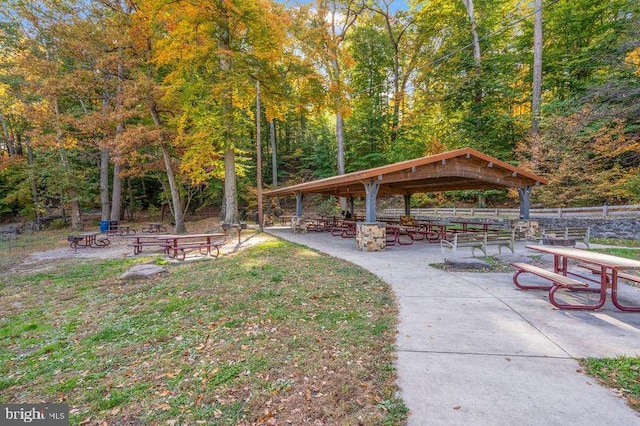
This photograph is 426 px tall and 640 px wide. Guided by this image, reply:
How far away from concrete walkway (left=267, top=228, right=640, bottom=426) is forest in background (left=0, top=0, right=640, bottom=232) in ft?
37.4

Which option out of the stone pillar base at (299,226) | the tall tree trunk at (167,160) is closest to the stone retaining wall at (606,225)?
the stone pillar base at (299,226)

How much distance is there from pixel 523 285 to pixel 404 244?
5525mm

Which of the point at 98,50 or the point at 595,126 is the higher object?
the point at 98,50

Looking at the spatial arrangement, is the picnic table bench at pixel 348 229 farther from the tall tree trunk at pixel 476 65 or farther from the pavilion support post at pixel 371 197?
the tall tree trunk at pixel 476 65

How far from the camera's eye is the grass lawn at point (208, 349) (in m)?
2.27

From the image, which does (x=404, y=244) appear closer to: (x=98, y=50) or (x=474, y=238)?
(x=474, y=238)

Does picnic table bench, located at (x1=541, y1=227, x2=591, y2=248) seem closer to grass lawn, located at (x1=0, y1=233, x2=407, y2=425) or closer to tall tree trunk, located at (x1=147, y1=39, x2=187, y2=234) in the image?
grass lawn, located at (x1=0, y1=233, x2=407, y2=425)

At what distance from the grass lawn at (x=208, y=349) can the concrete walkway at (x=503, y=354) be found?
291 mm

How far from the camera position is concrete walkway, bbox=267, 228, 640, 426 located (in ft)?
6.84

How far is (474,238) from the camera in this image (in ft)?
24.7

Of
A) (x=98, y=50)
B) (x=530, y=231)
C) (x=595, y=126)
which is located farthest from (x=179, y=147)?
(x=595, y=126)

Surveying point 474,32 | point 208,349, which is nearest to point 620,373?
point 208,349

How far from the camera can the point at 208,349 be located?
3219 millimetres

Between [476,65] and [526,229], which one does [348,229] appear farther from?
[476,65]
